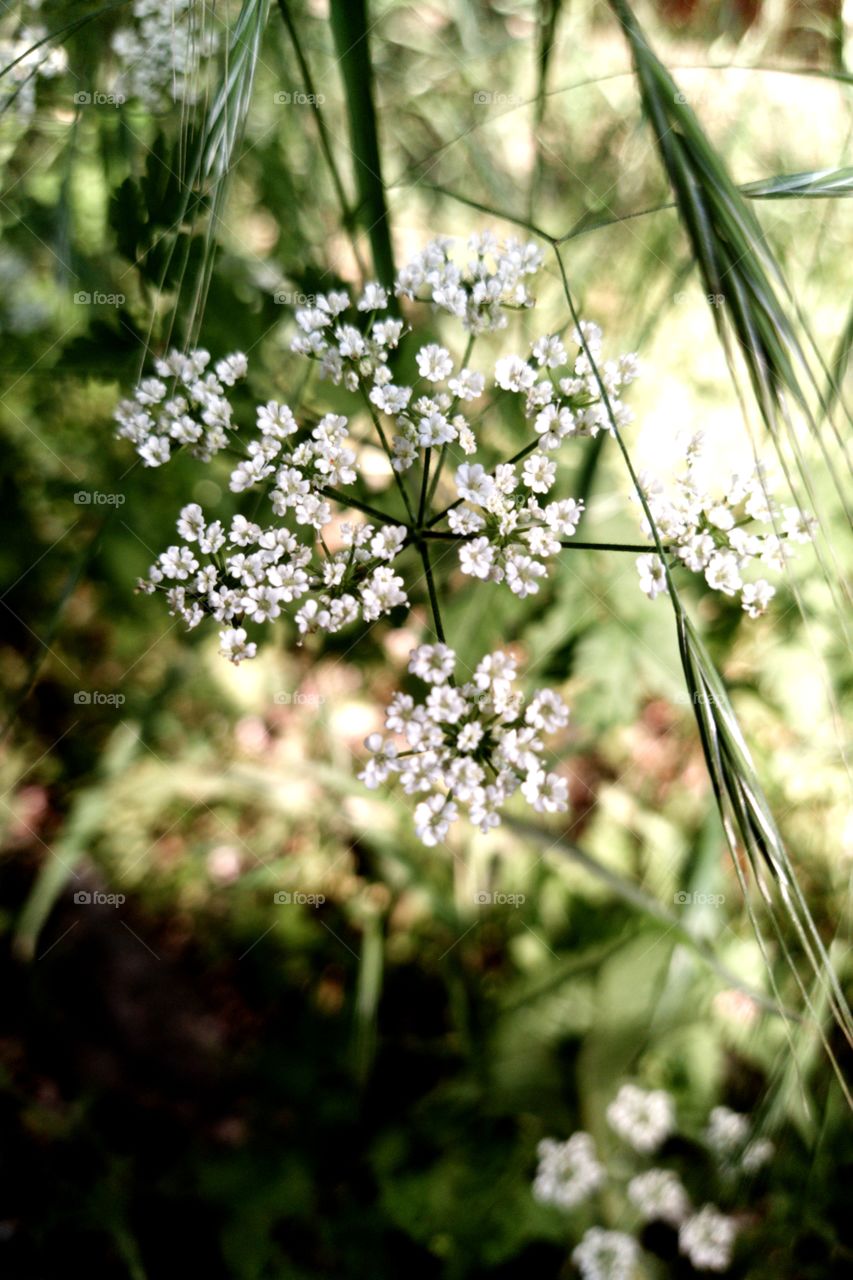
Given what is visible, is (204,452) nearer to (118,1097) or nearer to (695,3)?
(118,1097)

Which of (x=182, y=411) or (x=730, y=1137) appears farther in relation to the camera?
(x=730, y=1137)

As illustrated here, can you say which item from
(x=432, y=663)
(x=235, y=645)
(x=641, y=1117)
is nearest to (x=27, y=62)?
(x=235, y=645)

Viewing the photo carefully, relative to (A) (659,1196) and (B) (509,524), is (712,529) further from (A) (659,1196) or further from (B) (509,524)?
(A) (659,1196)

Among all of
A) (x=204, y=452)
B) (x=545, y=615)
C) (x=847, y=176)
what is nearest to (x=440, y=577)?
(x=545, y=615)

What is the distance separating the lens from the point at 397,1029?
7.77ft

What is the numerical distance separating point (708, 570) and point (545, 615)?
3.10 feet

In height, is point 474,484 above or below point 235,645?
above

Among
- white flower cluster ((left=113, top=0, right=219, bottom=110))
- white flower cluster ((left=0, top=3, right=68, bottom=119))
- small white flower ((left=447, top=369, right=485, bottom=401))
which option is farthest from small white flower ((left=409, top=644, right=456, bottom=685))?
white flower cluster ((left=0, top=3, right=68, bottom=119))

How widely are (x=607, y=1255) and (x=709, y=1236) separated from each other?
225 millimetres

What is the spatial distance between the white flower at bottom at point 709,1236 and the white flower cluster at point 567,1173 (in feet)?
0.68

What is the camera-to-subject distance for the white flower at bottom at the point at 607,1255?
1766mm

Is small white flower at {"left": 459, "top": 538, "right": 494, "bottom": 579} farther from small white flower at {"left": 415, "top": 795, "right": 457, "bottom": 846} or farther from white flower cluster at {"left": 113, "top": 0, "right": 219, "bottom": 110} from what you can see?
white flower cluster at {"left": 113, "top": 0, "right": 219, "bottom": 110}

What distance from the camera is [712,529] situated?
1101 mm

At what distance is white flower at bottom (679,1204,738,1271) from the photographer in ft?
5.64
